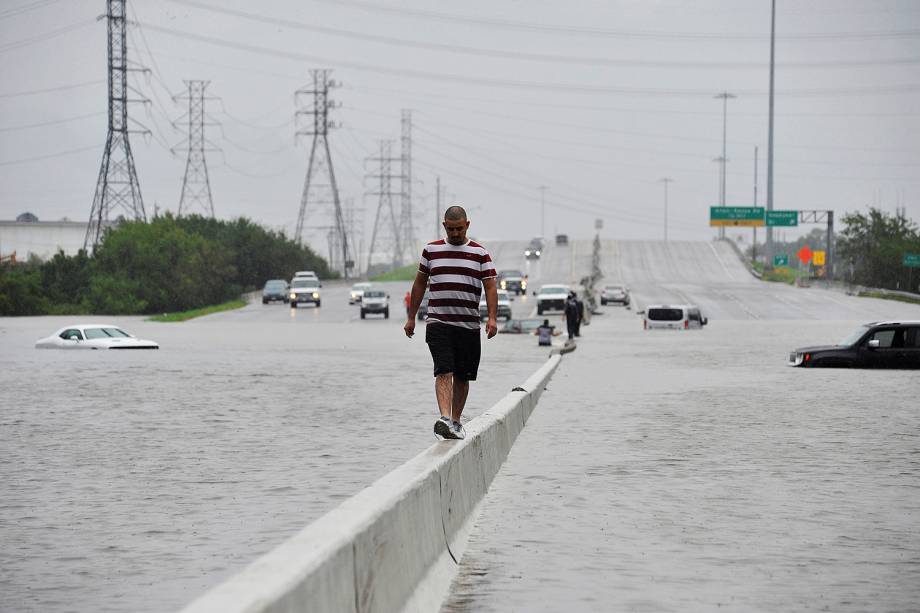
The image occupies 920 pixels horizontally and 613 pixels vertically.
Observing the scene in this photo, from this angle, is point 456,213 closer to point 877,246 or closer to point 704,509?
point 704,509

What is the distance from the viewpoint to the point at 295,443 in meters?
16.6

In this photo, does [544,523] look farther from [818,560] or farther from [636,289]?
[636,289]

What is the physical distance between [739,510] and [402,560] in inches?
173

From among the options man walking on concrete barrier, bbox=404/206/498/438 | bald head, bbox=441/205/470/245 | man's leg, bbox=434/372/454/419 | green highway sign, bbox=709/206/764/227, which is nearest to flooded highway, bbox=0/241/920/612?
man's leg, bbox=434/372/454/419

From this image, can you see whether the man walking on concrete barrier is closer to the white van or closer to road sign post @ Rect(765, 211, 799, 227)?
the white van

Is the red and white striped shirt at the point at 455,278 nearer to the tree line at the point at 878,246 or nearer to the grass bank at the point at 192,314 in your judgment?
the grass bank at the point at 192,314

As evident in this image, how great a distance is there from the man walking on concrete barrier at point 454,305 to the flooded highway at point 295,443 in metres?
1.02

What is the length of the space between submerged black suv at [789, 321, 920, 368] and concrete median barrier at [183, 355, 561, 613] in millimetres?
22747

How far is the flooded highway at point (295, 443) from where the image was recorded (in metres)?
8.98

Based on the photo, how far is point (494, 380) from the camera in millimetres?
29109

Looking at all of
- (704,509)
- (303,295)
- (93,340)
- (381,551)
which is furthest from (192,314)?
(381,551)

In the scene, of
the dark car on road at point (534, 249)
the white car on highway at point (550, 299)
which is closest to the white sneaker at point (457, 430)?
the white car on highway at point (550, 299)

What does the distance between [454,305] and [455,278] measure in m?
0.21

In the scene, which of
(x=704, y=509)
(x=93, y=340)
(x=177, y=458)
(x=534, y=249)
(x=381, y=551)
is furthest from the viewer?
(x=534, y=249)
